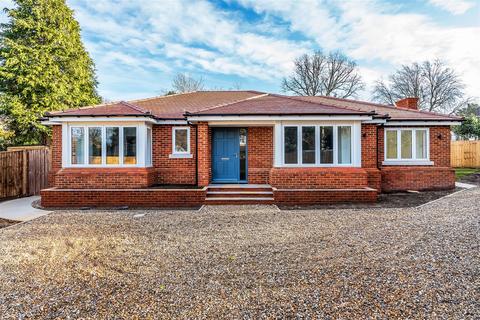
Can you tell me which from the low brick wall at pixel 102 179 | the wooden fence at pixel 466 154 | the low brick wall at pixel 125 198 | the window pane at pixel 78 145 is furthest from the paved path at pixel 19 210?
the wooden fence at pixel 466 154

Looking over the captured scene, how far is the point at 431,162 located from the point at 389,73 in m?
32.0

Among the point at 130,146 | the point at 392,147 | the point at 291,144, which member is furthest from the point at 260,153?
the point at 392,147

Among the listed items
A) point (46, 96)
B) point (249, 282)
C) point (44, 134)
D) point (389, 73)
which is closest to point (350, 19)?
point (249, 282)

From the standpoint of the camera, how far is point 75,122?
1043 centimetres

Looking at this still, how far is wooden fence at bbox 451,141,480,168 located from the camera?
72.9 ft

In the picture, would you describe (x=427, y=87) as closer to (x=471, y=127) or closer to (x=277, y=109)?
(x=471, y=127)

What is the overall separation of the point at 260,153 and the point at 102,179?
626 cm

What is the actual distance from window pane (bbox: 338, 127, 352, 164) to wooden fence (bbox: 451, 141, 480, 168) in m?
18.2

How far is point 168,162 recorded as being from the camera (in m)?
11.8

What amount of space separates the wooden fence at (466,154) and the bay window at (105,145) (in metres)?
24.7

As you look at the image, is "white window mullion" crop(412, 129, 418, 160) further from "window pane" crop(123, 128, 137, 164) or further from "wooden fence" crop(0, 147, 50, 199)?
"wooden fence" crop(0, 147, 50, 199)

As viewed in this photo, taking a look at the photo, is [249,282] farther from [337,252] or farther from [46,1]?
[46,1]

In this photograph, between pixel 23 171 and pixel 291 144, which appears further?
pixel 23 171

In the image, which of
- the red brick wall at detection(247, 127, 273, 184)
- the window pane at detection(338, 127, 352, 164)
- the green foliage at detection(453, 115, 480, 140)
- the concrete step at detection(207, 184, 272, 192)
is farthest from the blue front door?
the green foliage at detection(453, 115, 480, 140)
